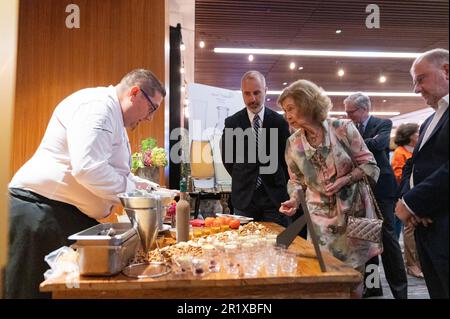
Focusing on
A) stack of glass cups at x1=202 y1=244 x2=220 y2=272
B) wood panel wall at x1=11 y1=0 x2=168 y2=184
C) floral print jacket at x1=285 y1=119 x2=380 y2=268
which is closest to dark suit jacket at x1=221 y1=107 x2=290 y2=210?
floral print jacket at x1=285 y1=119 x2=380 y2=268

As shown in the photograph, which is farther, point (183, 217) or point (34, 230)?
point (34, 230)

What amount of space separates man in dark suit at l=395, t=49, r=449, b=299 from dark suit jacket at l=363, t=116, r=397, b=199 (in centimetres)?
154

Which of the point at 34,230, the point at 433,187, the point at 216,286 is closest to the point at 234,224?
the point at 216,286

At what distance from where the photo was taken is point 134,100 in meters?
1.74

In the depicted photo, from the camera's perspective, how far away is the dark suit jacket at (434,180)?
2.97ft

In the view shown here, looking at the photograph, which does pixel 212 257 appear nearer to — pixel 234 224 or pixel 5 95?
pixel 234 224

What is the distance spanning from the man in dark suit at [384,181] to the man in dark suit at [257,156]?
2.38 feet

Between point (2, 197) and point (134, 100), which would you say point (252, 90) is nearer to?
point (134, 100)

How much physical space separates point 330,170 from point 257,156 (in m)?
0.68

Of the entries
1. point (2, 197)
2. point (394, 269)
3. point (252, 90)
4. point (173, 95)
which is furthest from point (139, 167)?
point (394, 269)

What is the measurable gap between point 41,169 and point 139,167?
1.23 metres

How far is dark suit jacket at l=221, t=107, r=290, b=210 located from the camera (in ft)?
7.35

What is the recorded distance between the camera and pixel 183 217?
4.87 ft

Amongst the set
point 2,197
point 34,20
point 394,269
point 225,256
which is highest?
point 34,20
